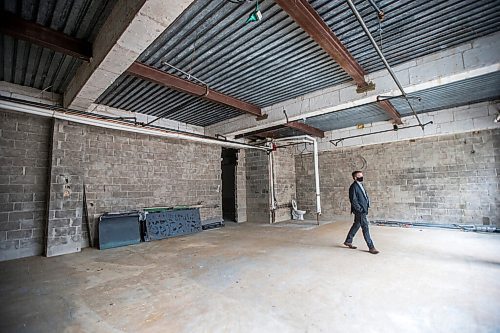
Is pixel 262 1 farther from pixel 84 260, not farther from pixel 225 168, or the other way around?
pixel 225 168

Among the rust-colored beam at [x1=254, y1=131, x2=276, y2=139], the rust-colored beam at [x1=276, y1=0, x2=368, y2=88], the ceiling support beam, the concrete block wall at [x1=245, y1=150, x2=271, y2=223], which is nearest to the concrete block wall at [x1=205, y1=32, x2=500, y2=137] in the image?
the ceiling support beam

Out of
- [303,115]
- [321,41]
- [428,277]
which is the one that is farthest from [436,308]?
[303,115]

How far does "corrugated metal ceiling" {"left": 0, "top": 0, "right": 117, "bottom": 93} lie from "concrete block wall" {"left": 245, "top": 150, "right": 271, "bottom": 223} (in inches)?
229

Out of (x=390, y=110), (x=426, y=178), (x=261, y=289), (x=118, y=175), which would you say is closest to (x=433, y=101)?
(x=390, y=110)

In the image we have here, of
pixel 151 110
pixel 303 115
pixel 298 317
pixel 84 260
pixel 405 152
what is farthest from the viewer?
pixel 405 152

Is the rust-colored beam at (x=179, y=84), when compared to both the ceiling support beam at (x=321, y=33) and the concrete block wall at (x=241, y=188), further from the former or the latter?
the concrete block wall at (x=241, y=188)

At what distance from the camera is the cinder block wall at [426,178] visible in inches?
231

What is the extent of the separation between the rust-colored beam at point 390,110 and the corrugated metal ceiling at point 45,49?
5.09 meters

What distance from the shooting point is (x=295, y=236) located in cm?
579

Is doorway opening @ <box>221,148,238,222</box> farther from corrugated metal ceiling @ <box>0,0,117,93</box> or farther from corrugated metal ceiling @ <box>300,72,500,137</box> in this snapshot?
corrugated metal ceiling @ <box>0,0,117,93</box>

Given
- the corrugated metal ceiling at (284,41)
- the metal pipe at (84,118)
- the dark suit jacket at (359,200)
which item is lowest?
the dark suit jacket at (359,200)

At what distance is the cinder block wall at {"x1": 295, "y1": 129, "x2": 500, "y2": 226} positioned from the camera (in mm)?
5875

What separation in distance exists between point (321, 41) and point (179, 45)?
2022 millimetres

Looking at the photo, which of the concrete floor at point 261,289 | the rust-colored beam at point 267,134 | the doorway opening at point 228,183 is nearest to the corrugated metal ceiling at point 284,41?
the rust-colored beam at point 267,134
